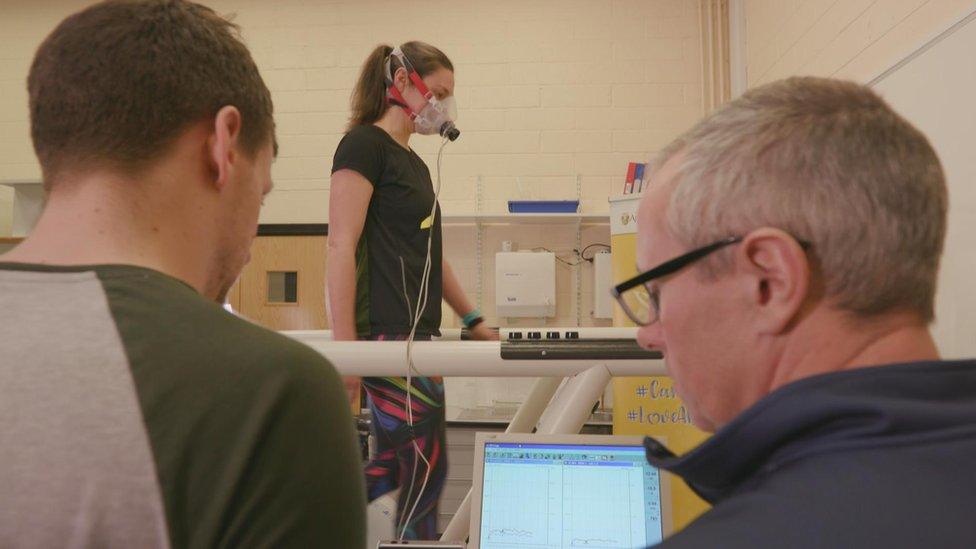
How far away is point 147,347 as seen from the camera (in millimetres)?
543

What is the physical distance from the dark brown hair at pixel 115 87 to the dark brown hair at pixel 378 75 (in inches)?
44.2

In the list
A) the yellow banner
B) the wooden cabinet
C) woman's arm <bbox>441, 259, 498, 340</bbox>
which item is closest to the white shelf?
the wooden cabinet

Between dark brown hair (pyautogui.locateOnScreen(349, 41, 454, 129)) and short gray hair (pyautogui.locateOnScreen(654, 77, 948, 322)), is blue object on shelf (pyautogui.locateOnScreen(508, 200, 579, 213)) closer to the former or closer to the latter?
dark brown hair (pyautogui.locateOnScreen(349, 41, 454, 129))

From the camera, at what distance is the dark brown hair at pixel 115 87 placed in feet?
2.09

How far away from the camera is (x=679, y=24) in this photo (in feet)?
14.4

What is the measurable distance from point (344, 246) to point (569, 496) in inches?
31.0

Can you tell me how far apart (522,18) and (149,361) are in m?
4.29

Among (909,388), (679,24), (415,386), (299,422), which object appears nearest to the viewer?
(909,388)

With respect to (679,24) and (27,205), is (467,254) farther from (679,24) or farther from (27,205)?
(27,205)

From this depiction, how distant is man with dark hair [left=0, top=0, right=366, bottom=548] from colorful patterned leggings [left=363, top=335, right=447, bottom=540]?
35.6 inches

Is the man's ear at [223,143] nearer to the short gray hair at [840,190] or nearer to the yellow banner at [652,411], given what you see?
the short gray hair at [840,190]

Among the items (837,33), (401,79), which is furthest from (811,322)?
(837,33)

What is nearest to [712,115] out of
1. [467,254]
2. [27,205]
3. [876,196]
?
[876,196]

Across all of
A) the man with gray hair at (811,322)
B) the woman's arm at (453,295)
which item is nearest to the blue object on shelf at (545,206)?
the woman's arm at (453,295)
